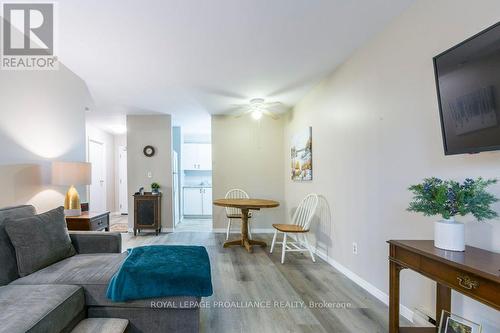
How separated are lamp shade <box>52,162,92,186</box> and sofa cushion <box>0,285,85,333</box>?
1.29 meters

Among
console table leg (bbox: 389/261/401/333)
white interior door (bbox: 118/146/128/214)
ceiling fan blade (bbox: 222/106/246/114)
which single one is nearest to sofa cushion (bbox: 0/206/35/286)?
console table leg (bbox: 389/261/401/333)

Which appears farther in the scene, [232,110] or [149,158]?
[149,158]

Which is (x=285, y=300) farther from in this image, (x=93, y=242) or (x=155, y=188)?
(x=155, y=188)

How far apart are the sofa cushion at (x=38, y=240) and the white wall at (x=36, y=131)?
2.00ft

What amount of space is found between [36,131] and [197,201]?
182 inches

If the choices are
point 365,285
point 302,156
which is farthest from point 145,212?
point 365,285

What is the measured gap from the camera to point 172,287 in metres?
→ 1.72

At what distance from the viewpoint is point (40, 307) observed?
1.35 meters

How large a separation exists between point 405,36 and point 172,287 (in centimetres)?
251

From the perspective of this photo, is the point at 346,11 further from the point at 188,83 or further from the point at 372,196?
the point at 188,83

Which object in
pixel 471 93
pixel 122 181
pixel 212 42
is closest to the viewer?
pixel 471 93

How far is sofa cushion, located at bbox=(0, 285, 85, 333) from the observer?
3.99ft

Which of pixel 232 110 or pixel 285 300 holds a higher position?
pixel 232 110

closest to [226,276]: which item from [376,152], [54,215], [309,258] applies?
[309,258]
